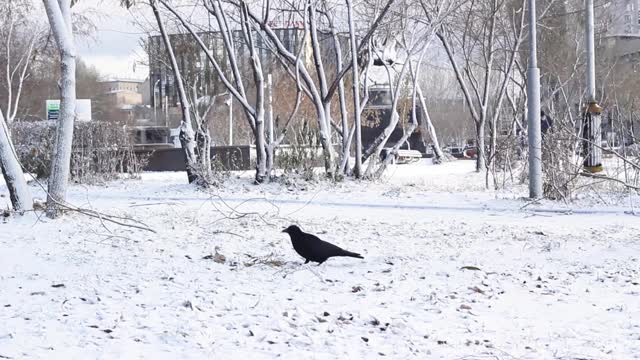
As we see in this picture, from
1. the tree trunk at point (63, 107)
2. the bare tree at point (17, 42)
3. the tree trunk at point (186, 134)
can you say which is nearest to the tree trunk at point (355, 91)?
the tree trunk at point (186, 134)

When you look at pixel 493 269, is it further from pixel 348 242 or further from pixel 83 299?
pixel 83 299

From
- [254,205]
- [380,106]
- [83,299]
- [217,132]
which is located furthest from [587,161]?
[380,106]

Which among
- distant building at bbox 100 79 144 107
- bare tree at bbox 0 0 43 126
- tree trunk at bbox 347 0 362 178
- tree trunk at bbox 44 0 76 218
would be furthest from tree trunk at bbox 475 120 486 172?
distant building at bbox 100 79 144 107

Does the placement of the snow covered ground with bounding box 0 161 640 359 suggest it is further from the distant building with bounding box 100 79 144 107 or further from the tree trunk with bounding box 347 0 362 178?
the distant building with bounding box 100 79 144 107

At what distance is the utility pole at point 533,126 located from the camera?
13281 mm

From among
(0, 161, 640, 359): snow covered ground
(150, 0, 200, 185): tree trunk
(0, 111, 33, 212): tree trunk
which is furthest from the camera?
(150, 0, 200, 185): tree trunk

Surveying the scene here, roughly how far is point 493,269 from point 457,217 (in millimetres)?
4421

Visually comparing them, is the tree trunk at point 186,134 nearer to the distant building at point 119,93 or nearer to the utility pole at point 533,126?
the utility pole at point 533,126

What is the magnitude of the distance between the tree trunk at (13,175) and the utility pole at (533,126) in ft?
26.8

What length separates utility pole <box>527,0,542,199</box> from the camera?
13.3 m

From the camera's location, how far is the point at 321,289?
6445 mm

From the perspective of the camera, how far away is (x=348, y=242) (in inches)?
347

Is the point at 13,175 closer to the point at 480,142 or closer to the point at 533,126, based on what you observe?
the point at 533,126

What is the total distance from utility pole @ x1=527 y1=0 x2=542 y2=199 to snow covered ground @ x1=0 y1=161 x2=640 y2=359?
5.96 feet
